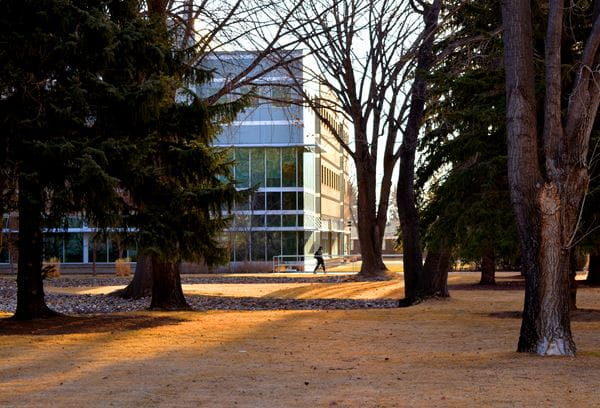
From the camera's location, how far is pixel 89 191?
15.0m

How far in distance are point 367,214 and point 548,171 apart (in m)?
27.5

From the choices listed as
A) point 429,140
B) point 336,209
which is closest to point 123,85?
point 429,140

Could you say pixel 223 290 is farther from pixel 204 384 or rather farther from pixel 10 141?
pixel 204 384

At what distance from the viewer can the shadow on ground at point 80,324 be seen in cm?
1594

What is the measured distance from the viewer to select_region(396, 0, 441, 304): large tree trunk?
2208cm

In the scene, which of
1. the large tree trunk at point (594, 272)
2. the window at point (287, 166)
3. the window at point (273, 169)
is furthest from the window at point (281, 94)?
the window at point (273, 169)

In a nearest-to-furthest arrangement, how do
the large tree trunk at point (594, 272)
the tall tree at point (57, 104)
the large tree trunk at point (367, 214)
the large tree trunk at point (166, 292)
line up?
the tall tree at point (57, 104), the large tree trunk at point (166, 292), the large tree trunk at point (594, 272), the large tree trunk at point (367, 214)

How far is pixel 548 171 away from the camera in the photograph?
455 inches

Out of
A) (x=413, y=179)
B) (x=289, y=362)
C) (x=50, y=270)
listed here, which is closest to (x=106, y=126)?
(x=50, y=270)

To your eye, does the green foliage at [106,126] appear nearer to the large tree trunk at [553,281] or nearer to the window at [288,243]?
the large tree trunk at [553,281]

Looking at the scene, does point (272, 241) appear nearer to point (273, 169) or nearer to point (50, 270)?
point (273, 169)

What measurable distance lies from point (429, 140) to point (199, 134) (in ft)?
20.7

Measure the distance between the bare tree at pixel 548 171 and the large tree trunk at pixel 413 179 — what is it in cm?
951

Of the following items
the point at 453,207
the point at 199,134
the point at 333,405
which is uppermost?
the point at 199,134
